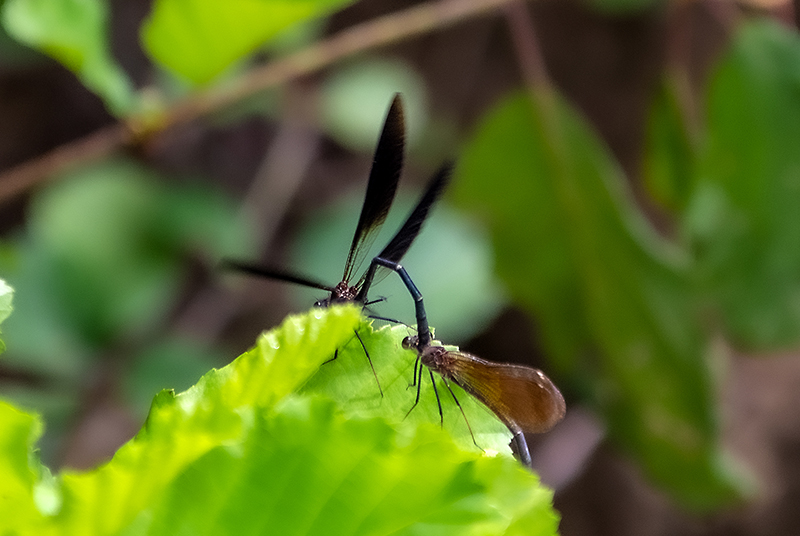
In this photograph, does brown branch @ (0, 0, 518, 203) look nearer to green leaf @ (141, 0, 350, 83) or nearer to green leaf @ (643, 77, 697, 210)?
green leaf @ (141, 0, 350, 83)

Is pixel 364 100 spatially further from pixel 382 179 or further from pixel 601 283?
pixel 382 179

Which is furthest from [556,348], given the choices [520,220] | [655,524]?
[655,524]

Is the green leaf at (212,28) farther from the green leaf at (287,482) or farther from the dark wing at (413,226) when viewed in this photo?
the green leaf at (287,482)

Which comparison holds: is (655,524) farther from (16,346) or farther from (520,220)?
(16,346)

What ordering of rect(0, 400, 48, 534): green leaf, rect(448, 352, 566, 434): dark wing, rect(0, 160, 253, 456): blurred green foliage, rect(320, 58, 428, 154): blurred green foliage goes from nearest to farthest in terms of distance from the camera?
rect(0, 400, 48, 534): green leaf
rect(448, 352, 566, 434): dark wing
rect(0, 160, 253, 456): blurred green foliage
rect(320, 58, 428, 154): blurred green foliage

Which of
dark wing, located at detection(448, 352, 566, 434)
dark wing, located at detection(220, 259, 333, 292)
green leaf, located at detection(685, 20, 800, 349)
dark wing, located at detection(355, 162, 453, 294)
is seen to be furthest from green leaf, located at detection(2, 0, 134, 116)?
green leaf, located at detection(685, 20, 800, 349)
